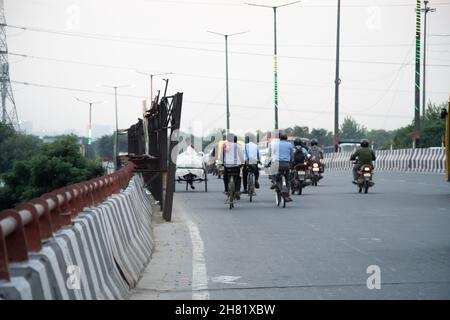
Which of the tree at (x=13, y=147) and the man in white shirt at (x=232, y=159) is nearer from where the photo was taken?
the man in white shirt at (x=232, y=159)

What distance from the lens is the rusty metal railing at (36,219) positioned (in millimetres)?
4957

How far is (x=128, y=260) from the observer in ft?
34.3

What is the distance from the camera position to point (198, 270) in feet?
38.3

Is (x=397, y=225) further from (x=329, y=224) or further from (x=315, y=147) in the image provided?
(x=315, y=147)

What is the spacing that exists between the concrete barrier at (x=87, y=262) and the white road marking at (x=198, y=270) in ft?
1.95

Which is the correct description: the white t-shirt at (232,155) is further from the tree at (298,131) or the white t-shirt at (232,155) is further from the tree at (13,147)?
the tree at (298,131)

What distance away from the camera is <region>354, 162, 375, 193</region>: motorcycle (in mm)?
30672

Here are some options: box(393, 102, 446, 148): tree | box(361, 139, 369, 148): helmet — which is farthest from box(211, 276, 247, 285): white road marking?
box(393, 102, 446, 148): tree

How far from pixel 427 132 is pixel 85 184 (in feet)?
311

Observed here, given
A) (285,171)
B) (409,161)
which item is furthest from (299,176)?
(409,161)

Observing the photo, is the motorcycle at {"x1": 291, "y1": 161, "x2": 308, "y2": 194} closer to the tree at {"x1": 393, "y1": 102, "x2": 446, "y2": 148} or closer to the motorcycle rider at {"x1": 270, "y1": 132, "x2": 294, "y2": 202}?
the motorcycle rider at {"x1": 270, "y1": 132, "x2": 294, "y2": 202}

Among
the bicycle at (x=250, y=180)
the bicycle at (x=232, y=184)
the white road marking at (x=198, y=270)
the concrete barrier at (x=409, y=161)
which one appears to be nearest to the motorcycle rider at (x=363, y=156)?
the bicycle at (x=250, y=180)

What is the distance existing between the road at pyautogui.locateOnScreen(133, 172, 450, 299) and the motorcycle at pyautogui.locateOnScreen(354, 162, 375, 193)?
5821mm

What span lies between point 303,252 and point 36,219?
798 cm
